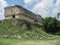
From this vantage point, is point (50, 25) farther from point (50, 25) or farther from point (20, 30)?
point (20, 30)

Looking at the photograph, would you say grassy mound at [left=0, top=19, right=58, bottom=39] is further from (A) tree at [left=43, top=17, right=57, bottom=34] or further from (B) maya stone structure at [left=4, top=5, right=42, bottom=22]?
(A) tree at [left=43, top=17, right=57, bottom=34]

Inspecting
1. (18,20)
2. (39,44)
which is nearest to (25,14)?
(18,20)

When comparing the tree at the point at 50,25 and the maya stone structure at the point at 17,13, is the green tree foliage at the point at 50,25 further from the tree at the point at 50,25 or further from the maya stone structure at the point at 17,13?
the maya stone structure at the point at 17,13

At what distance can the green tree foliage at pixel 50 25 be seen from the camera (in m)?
27.9

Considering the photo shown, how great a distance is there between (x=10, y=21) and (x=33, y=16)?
6177 millimetres

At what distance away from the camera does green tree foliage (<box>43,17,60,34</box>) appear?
27922 millimetres

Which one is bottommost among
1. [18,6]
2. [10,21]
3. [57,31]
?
[57,31]

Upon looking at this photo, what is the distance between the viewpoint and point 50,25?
92.0 feet

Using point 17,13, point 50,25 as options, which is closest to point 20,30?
point 17,13

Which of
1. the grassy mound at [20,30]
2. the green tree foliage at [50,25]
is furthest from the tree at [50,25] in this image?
the grassy mound at [20,30]

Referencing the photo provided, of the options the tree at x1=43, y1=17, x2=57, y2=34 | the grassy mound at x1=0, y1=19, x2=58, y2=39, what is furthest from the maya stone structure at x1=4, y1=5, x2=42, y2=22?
the tree at x1=43, y1=17, x2=57, y2=34

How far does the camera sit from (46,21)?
28250 mm

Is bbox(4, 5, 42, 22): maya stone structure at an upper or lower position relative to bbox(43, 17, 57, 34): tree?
upper

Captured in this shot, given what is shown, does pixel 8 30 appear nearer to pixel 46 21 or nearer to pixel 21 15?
pixel 21 15
